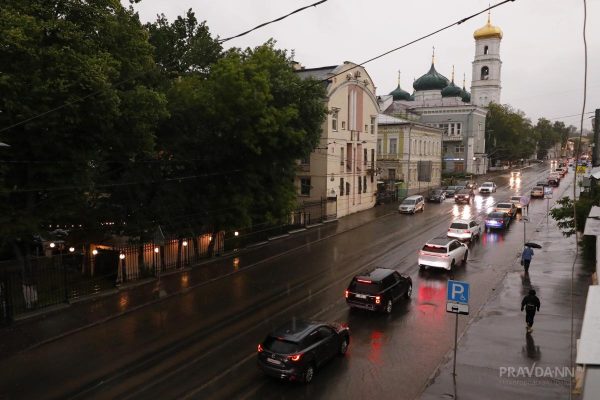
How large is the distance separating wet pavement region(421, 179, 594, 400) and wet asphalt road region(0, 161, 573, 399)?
68 centimetres

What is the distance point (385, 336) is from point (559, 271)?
1220 cm

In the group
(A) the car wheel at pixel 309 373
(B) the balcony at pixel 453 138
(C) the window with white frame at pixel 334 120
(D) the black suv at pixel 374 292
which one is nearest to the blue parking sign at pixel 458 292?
(A) the car wheel at pixel 309 373

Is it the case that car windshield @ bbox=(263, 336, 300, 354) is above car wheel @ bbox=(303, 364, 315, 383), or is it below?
above

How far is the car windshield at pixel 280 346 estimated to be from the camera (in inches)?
490

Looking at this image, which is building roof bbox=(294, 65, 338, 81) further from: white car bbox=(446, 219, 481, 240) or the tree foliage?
white car bbox=(446, 219, 481, 240)

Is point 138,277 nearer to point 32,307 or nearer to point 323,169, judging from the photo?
point 32,307

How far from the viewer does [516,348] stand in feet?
47.0

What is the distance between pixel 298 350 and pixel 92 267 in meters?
14.1

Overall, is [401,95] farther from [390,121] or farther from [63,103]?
[63,103]

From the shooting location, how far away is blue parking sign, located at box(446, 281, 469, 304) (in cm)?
1276

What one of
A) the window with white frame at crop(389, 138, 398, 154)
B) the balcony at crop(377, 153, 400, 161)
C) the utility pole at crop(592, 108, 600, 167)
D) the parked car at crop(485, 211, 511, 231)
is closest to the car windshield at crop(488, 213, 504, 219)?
the parked car at crop(485, 211, 511, 231)

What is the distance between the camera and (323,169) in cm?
4128

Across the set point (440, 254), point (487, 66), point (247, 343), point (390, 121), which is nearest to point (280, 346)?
point (247, 343)

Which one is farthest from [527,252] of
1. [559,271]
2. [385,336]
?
[385,336]
